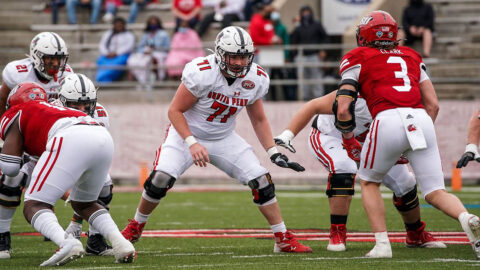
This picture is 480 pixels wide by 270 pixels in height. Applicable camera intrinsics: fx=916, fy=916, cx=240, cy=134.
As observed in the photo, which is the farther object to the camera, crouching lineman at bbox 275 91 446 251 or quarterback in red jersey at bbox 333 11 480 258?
crouching lineman at bbox 275 91 446 251

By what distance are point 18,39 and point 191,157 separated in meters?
13.3

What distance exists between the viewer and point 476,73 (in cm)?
1719

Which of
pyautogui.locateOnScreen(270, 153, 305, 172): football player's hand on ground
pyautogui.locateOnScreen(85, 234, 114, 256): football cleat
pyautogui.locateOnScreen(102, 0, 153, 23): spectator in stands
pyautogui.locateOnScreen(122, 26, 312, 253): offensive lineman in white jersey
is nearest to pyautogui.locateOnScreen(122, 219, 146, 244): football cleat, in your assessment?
pyautogui.locateOnScreen(122, 26, 312, 253): offensive lineman in white jersey

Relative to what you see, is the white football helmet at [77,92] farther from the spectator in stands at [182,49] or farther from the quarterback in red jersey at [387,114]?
the spectator in stands at [182,49]

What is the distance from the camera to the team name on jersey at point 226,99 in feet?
24.1

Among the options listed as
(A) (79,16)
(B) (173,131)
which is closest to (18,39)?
(A) (79,16)

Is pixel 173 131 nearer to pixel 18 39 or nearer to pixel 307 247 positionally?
pixel 307 247

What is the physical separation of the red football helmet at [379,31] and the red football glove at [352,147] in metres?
0.97

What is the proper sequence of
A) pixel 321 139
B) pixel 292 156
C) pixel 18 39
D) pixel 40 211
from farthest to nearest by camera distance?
pixel 18 39 < pixel 292 156 < pixel 321 139 < pixel 40 211

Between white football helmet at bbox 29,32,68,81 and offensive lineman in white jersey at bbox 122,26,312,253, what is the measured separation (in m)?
1.34

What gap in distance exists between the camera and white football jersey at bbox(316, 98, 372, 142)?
777 cm

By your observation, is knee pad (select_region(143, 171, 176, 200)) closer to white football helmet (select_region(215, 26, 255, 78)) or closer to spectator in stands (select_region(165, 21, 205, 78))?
white football helmet (select_region(215, 26, 255, 78))

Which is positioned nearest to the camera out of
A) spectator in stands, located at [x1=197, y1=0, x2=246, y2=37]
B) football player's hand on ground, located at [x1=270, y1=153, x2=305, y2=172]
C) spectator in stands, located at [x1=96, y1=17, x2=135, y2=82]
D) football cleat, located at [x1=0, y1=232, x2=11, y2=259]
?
football player's hand on ground, located at [x1=270, y1=153, x2=305, y2=172]

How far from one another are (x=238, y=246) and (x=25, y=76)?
2495mm
